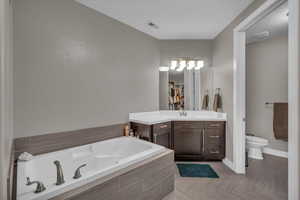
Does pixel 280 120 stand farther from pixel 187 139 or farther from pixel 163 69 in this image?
pixel 163 69

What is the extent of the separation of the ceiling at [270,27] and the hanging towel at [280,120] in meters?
1.52

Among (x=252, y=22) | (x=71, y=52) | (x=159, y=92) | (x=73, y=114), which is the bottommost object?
(x=73, y=114)

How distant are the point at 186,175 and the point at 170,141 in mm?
665

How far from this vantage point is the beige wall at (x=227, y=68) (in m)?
2.67

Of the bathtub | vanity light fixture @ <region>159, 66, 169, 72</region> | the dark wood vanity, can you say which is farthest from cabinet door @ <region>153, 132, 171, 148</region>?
vanity light fixture @ <region>159, 66, 169, 72</region>

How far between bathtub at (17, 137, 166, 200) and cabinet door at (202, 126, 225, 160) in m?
1.38

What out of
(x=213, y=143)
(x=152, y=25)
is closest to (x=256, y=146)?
(x=213, y=143)

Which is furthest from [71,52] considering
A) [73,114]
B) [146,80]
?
[146,80]

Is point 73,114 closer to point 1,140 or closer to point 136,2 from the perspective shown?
point 1,140

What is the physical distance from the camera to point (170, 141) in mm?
2855

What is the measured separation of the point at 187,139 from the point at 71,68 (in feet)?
7.77

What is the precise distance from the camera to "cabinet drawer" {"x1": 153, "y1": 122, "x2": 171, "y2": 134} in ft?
8.41

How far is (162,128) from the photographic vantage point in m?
2.71

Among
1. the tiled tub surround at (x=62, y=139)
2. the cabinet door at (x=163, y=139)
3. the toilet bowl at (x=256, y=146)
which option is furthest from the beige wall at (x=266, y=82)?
the tiled tub surround at (x=62, y=139)
